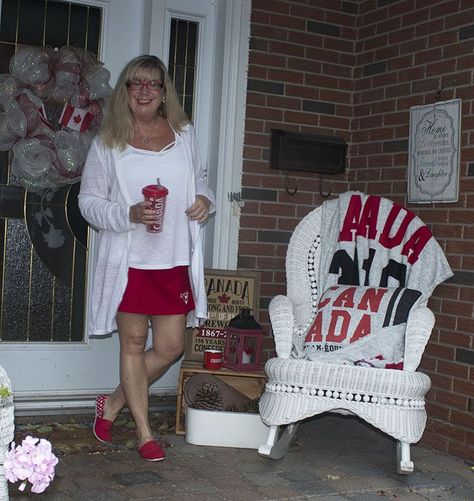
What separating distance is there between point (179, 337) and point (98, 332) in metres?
0.33

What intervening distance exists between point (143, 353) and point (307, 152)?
58.3 inches

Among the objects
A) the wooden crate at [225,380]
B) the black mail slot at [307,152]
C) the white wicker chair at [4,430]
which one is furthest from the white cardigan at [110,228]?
the white wicker chair at [4,430]

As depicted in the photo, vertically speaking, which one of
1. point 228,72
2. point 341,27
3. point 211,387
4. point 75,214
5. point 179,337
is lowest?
point 211,387

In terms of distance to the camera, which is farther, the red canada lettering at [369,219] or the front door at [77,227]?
the front door at [77,227]

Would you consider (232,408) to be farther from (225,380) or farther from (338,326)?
(338,326)

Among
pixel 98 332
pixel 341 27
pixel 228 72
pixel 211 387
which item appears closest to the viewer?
pixel 98 332

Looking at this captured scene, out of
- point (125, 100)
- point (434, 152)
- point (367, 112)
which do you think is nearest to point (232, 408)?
point (125, 100)

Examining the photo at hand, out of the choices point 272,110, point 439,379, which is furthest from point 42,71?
point 439,379

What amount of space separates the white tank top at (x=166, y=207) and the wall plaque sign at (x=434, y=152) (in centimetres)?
123

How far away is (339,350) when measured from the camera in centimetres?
353

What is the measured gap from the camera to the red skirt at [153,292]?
339 centimetres

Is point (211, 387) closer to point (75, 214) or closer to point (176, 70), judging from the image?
point (75, 214)

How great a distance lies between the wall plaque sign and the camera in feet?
12.6

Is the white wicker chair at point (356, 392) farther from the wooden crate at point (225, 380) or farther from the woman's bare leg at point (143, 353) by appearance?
the woman's bare leg at point (143, 353)
